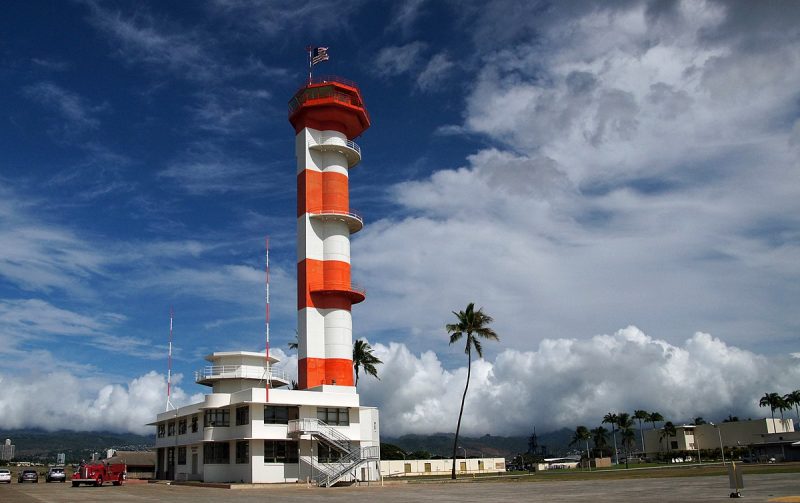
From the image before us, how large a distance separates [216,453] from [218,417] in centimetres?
310

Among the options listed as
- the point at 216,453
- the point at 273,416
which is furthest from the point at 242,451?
the point at 216,453

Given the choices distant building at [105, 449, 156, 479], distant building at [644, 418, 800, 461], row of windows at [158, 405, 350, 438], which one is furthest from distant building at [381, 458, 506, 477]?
distant building at [644, 418, 800, 461]

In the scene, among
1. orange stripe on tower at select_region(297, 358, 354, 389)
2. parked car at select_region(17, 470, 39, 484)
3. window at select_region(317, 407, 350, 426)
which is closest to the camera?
window at select_region(317, 407, 350, 426)

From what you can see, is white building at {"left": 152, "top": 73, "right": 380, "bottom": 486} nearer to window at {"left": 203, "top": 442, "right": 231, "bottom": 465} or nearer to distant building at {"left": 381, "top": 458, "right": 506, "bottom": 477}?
window at {"left": 203, "top": 442, "right": 231, "bottom": 465}

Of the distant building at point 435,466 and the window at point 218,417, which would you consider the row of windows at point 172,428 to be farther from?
the distant building at point 435,466

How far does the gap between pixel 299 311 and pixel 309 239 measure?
22.9ft

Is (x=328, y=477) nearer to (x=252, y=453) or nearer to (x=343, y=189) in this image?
(x=252, y=453)

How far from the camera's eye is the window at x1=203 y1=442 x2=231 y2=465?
5822cm

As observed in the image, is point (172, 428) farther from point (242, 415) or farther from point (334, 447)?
point (334, 447)

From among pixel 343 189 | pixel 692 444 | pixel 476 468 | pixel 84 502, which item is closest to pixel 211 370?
pixel 343 189

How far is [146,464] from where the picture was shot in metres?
108

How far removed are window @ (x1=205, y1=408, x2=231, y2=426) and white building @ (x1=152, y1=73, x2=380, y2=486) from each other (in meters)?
0.10

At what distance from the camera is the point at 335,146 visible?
6775cm

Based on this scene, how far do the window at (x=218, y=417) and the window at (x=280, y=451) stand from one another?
5.45 m
